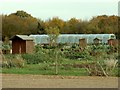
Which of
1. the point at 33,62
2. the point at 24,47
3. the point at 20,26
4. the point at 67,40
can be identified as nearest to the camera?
the point at 33,62

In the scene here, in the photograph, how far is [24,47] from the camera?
37.2 meters

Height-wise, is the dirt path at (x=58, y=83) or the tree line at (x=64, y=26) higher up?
the tree line at (x=64, y=26)

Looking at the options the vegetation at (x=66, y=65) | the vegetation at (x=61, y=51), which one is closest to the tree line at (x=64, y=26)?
the vegetation at (x=61, y=51)

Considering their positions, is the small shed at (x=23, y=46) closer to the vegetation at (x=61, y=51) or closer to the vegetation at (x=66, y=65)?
the vegetation at (x=61, y=51)

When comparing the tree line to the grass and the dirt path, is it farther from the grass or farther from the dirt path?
the dirt path

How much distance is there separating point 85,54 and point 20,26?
140 feet

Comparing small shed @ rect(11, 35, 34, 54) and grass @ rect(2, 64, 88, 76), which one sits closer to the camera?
grass @ rect(2, 64, 88, 76)

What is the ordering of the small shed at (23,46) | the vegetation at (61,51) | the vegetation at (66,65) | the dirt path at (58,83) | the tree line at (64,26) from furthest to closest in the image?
the tree line at (64,26), the small shed at (23,46), the vegetation at (61,51), the vegetation at (66,65), the dirt path at (58,83)

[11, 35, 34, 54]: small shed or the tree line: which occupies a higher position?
the tree line

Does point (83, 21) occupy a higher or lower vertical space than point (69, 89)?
higher

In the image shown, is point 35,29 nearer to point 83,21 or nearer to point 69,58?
point 83,21

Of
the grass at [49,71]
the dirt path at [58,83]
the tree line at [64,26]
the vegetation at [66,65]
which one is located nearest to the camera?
the dirt path at [58,83]

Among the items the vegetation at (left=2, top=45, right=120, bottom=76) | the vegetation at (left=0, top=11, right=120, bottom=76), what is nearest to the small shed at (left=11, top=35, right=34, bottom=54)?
the vegetation at (left=0, top=11, right=120, bottom=76)

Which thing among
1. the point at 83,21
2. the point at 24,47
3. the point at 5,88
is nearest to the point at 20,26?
the point at 83,21
